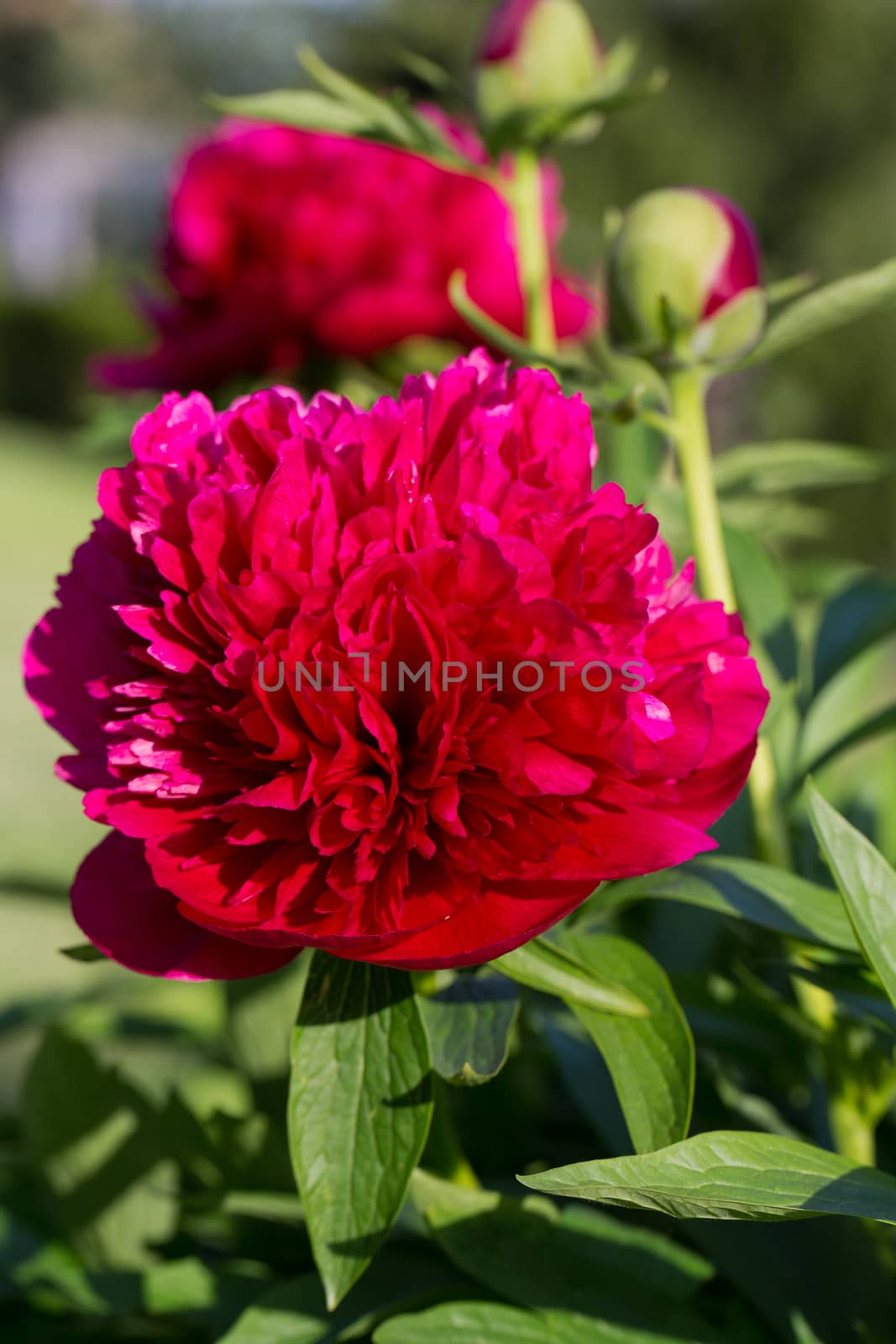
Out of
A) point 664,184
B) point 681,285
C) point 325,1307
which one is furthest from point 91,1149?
point 664,184

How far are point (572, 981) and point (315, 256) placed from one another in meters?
0.73

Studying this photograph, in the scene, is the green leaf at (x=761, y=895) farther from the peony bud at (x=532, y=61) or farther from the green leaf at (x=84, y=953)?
the peony bud at (x=532, y=61)

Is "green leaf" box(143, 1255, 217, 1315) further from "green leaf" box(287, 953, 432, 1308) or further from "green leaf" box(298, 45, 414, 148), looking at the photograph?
"green leaf" box(298, 45, 414, 148)

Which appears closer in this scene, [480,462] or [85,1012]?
[480,462]

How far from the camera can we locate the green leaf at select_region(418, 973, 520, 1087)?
1.60ft

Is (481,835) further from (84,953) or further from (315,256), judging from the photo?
(315,256)

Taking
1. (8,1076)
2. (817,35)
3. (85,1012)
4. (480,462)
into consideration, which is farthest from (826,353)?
(480,462)

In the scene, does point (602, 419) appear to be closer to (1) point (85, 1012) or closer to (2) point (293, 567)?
(2) point (293, 567)

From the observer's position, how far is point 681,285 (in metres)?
0.65

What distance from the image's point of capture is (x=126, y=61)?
830 inches

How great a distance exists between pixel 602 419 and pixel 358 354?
1.34 ft

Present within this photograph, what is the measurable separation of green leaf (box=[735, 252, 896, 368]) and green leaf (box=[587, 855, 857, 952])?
24 cm

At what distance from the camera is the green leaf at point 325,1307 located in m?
0.61

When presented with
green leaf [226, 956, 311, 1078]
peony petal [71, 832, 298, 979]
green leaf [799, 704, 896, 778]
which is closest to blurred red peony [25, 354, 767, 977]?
peony petal [71, 832, 298, 979]
